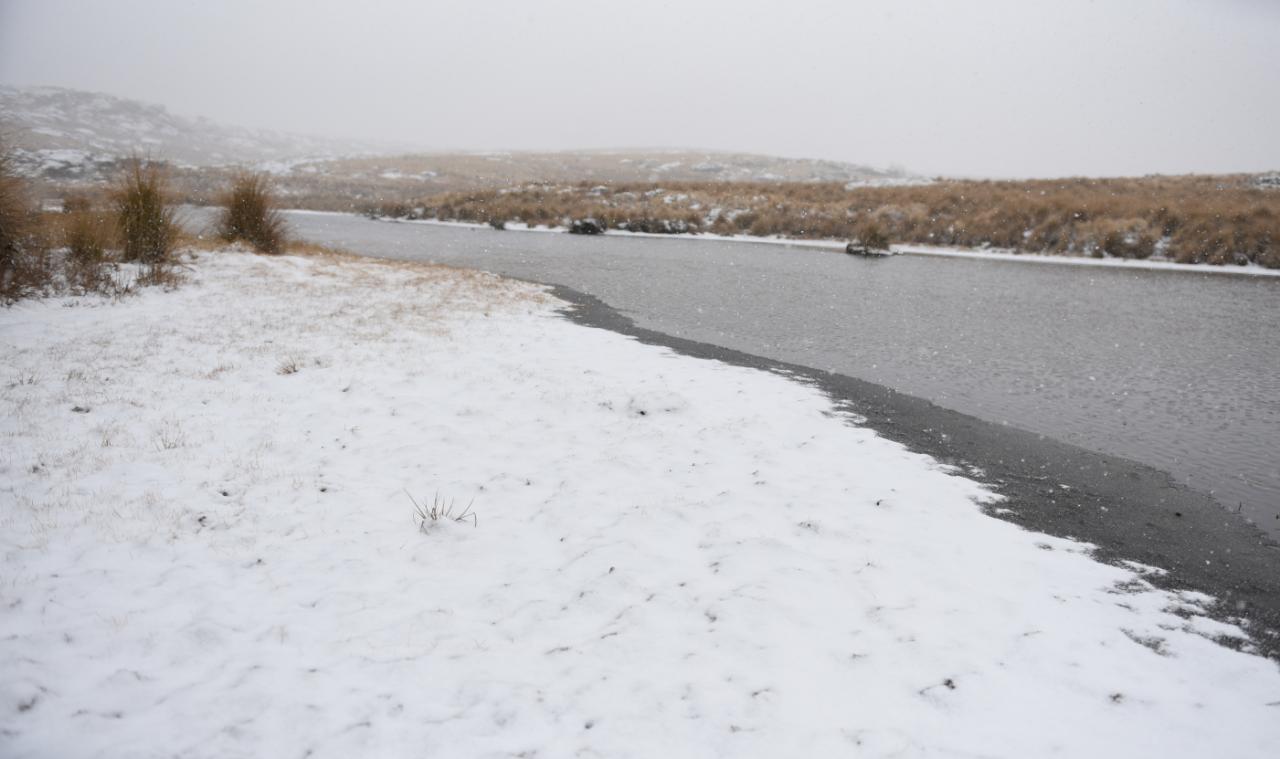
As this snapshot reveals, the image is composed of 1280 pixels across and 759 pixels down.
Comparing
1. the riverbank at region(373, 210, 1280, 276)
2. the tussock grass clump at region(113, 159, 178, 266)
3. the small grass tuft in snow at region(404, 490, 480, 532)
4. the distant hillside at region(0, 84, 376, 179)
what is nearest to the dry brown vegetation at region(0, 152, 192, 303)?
the tussock grass clump at region(113, 159, 178, 266)

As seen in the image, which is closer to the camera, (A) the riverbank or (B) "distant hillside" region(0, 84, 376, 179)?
(A) the riverbank

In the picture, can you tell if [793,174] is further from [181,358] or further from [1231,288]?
[181,358]

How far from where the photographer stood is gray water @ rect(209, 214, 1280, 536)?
7.89 meters

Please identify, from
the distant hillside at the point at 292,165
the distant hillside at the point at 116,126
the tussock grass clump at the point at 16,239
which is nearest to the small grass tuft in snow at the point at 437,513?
the tussock grass clump at the point at 16,239

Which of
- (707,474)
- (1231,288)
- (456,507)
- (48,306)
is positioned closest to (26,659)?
(456,507)

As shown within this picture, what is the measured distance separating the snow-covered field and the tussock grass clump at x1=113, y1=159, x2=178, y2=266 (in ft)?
26.3

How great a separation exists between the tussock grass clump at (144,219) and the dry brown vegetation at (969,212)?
87.8ft

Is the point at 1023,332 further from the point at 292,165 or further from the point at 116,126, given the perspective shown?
the point at 116,126

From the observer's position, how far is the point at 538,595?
4.05 m

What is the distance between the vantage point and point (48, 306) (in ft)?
34.7

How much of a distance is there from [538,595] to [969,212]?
120 feet

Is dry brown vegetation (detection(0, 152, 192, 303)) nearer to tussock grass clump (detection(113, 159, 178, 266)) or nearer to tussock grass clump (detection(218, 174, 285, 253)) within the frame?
tussock grass clump (detection(113, 159, 178, 266))

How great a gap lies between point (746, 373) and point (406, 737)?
24.7 feet

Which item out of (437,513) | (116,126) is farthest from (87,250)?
(116,126)
